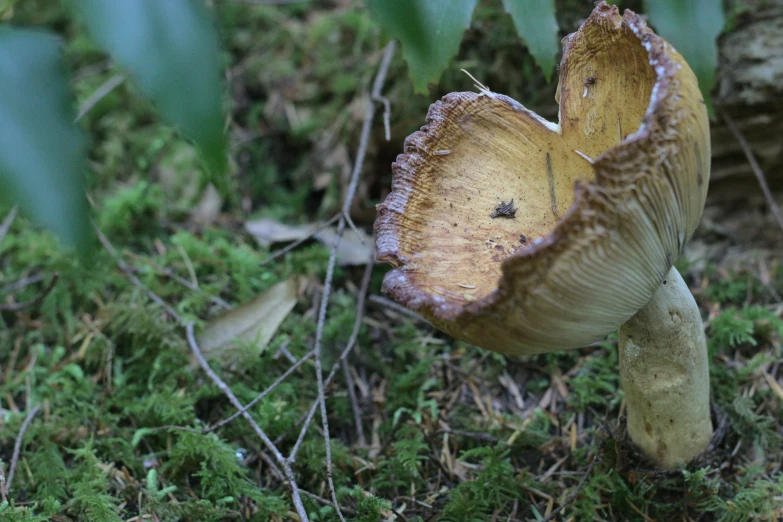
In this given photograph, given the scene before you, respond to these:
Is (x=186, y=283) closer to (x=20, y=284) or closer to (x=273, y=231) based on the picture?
(x=273, y=231)

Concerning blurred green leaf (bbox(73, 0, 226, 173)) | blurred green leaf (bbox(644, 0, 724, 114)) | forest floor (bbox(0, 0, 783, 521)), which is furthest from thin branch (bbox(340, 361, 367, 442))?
blurred green leaf (bbox(644, 0, 724, 114))

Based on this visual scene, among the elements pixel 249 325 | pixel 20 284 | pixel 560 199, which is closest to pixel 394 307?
pixel 249 325

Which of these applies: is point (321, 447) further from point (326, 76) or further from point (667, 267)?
point (326, 76)

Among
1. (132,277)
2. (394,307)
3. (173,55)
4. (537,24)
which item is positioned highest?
(173,55)

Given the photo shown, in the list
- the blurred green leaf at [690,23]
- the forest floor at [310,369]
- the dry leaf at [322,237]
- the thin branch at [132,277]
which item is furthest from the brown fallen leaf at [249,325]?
the blurred green leaf at [690,23]

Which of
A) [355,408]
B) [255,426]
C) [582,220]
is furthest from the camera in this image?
[355,408]

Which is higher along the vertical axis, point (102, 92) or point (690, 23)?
point (102, 92)

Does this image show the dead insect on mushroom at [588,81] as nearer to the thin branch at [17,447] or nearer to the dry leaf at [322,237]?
the dry leaf at [322,237]
